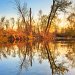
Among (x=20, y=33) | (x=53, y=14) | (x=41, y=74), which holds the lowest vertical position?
(x=41, y=74)

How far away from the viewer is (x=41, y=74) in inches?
357

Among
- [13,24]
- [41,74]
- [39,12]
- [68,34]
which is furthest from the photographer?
[13,24]

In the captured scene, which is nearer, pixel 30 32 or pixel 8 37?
pixel 8 37

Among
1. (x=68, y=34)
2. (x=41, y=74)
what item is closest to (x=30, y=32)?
(x=68, y=34)

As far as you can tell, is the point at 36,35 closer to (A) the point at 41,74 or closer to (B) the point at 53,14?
(B) the point at 53,14

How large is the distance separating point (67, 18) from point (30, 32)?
1757 cm

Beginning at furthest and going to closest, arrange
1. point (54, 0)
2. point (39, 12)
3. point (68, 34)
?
point (39, 12) → point (68, 34) → point (54, 0)

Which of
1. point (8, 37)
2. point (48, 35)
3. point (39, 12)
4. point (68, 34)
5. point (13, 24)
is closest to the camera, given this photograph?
point (8, 37)

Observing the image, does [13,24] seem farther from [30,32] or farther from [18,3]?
[30,32]

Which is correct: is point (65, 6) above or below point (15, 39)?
above

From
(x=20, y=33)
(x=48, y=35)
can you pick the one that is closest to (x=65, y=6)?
(x=48, y=35)

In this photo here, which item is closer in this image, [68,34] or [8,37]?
[8,37]

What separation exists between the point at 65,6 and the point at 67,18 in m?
13.2

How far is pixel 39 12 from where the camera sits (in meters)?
64.0
